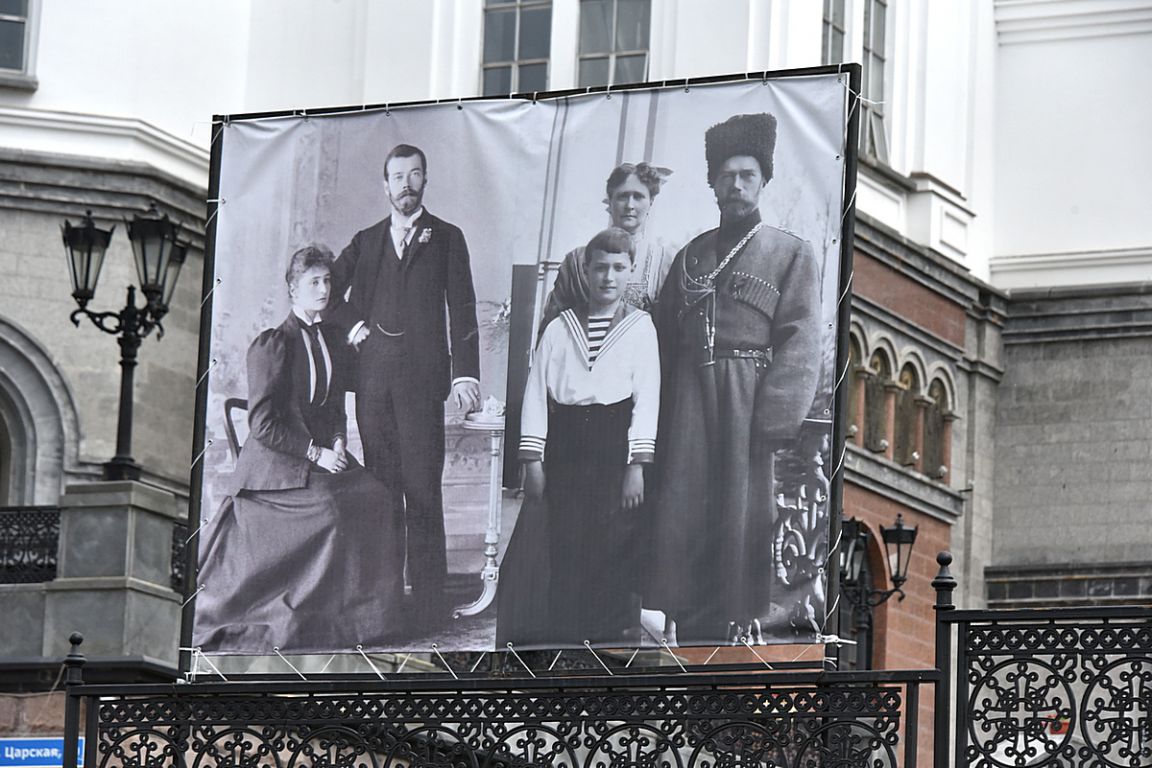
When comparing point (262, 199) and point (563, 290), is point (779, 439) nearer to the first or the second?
point (563, 290)

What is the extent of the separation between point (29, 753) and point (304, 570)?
6262 mm

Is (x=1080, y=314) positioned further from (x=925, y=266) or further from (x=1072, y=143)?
(x=925, y=266)

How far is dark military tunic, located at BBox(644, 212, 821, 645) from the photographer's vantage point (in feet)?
43.7

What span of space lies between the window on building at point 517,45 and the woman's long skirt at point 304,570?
15.6 meters

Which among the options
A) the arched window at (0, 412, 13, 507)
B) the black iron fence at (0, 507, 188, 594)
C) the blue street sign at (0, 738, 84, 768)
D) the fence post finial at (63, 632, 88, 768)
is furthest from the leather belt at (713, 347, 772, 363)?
the arched window at (0, 412, 13, 507)

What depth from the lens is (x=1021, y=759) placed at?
11719 mm

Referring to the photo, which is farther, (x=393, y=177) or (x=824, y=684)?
(x=393, y=177)

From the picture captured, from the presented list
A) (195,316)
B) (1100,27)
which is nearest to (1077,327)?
(1100,27)

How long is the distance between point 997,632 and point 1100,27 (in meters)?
24.6

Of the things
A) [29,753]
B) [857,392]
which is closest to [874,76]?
[857,392]

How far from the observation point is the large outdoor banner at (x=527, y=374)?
44.1ft

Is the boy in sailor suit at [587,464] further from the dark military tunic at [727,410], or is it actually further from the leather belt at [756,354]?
the leather belt at [756,354]

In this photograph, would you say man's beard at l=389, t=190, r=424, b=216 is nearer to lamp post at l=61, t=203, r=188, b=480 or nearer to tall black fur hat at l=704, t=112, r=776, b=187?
tall black fur hat at l=704, t=112, r=776, b=187

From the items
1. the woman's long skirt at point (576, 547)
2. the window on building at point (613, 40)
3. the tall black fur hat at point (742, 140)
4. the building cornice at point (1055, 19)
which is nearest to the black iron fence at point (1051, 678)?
the woman's long skirt at point (576, 547)
